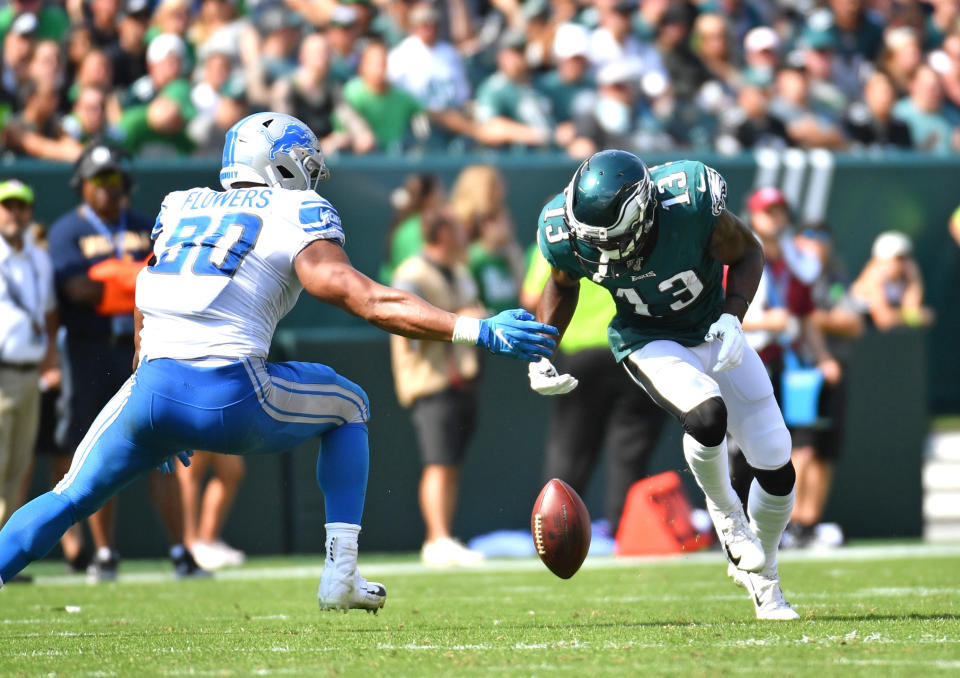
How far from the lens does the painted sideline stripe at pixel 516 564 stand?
7.93m

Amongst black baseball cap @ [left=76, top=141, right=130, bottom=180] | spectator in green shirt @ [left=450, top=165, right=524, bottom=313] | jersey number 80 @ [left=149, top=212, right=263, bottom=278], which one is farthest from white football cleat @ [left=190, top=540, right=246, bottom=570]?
jersey number 80 @ [left=149, top=212, right=263, bottom=278]

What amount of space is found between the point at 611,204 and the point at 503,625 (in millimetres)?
1525

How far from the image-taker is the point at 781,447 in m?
5.30

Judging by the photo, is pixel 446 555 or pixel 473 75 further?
pixel 473 75

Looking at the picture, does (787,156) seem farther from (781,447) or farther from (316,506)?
(781,447)

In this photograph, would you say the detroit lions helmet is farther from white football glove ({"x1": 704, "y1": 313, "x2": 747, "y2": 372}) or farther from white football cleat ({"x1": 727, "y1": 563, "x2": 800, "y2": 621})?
white football cleat ({"x1": 727, "y1": 563, "x2": 800, "y2": 621})

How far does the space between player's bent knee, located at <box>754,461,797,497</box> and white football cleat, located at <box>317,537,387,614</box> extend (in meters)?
1.51

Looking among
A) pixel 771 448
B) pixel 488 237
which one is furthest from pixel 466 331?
pixel 488 237

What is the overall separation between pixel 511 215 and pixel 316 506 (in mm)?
2547

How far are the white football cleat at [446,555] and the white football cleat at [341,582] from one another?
12.1 ft

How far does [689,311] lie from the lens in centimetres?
552

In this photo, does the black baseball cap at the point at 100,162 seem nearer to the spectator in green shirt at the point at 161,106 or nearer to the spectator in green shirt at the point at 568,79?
the spectator in green shirt at the point at 161,106

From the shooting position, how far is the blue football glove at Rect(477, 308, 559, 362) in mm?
4445

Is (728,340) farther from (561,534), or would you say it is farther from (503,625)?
(503,625)
